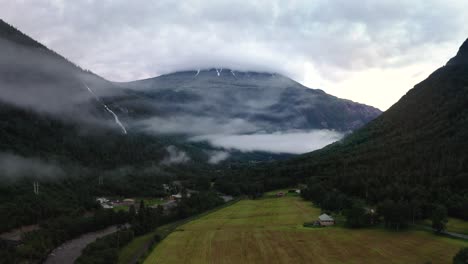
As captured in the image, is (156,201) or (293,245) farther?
(156,201)

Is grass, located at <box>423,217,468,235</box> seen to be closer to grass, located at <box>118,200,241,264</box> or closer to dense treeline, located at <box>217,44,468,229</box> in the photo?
dense treeline, located at <box>217,44,468,229</box>

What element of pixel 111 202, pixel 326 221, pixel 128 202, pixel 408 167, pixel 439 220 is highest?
pixel 408 167

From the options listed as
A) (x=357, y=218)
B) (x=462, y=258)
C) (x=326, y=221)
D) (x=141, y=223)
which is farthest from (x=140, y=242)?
(x=462, y=258)

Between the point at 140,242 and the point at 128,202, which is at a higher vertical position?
the point at 128,202

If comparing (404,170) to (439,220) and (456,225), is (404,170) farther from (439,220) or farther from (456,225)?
(439,220)

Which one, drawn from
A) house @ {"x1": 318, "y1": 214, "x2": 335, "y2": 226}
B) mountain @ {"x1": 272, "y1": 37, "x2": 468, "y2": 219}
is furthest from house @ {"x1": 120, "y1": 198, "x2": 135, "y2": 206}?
house @ {"x1": 318, "y1": 214, "x2": 335, "y2": 226}

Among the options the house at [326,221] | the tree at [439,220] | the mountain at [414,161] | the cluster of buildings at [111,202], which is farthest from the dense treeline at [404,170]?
the cluster of buildings at [111,202]

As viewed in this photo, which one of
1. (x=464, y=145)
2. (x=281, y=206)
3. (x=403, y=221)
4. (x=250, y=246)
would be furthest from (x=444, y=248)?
(x=464, y=145)

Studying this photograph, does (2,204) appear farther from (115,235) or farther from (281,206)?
(281,206)
